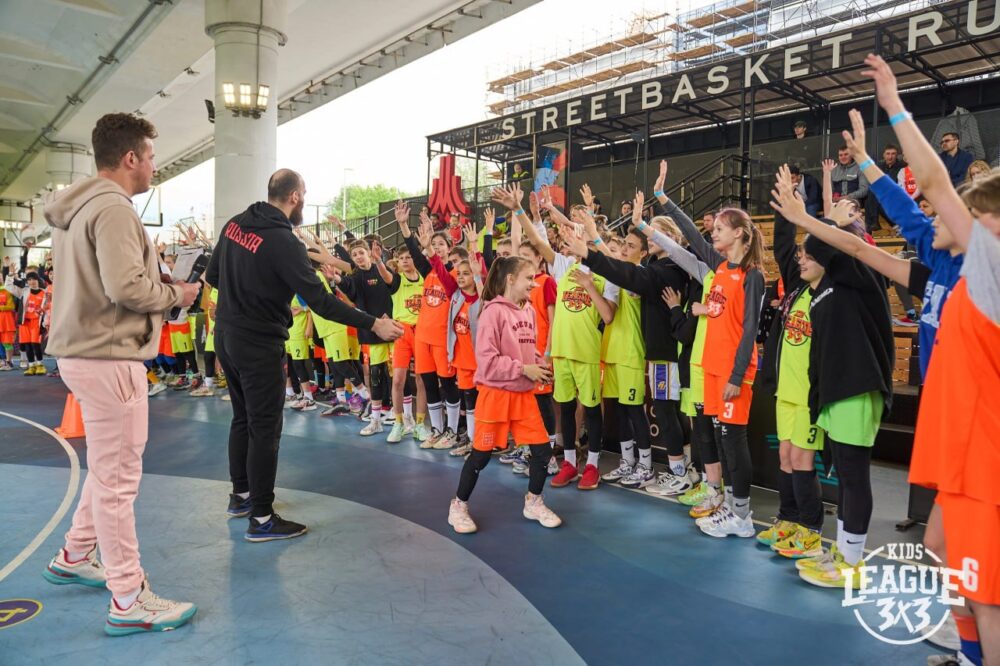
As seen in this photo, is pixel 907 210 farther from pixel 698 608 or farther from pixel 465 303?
pixel 465 303

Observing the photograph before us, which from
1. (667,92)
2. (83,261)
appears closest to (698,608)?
(83,261)

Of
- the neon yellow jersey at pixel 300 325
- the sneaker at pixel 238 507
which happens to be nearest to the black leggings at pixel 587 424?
the sneaker at pixel 238 507

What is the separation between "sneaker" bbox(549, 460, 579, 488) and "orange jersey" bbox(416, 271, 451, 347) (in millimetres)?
1747

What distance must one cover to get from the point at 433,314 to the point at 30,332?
9313 millimetres

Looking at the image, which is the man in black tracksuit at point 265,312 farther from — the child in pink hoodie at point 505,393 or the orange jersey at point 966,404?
the orange jersey at point 966,404

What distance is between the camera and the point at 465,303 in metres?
5.70

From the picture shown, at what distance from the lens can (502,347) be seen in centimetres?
390

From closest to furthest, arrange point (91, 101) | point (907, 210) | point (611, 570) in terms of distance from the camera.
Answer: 1. point (907, 210)
2. point (611, 570)
3. point (91, 101)

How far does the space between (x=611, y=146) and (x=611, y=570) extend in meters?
16.4

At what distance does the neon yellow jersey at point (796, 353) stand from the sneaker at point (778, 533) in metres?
0.75

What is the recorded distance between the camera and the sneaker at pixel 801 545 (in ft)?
11.2

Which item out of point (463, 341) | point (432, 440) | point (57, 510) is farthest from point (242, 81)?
point (57, 510)

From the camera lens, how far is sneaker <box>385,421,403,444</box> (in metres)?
6.04

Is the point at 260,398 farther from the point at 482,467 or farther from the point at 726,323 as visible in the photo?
the point at 726,323
